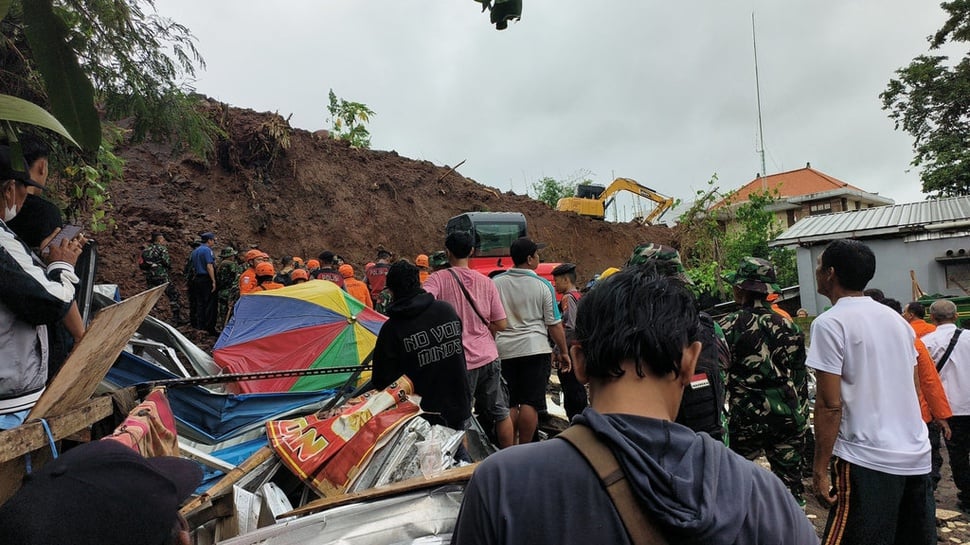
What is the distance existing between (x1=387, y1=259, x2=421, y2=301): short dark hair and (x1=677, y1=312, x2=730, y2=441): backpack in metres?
1.68

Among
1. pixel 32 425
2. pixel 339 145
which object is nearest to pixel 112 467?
pixel 32 425

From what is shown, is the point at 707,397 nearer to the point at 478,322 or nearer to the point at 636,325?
the point at 636,325

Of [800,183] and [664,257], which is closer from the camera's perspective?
[664,257]

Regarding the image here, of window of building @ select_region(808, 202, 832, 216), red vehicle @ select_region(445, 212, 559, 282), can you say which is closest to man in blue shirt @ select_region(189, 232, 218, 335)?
red vehicle @ select_region(445, 212, 559, 282)

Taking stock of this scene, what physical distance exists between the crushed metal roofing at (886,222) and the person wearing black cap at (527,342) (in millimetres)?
12406

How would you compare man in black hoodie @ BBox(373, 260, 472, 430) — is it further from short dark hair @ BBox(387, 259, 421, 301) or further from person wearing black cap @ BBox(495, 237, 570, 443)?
person wearing black cap @ BBox(495, 237, 570, 443)

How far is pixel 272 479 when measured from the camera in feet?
9.71

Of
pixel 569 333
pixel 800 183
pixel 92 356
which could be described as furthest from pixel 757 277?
pixel 800 183

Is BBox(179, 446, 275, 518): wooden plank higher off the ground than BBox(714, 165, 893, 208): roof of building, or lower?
lower

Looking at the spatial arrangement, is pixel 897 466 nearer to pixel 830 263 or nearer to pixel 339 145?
pixel 830 263

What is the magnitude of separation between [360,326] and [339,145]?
1603 centimetres

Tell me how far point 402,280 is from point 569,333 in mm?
2428

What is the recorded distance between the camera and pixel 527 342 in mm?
4566

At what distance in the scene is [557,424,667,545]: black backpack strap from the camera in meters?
0.92
